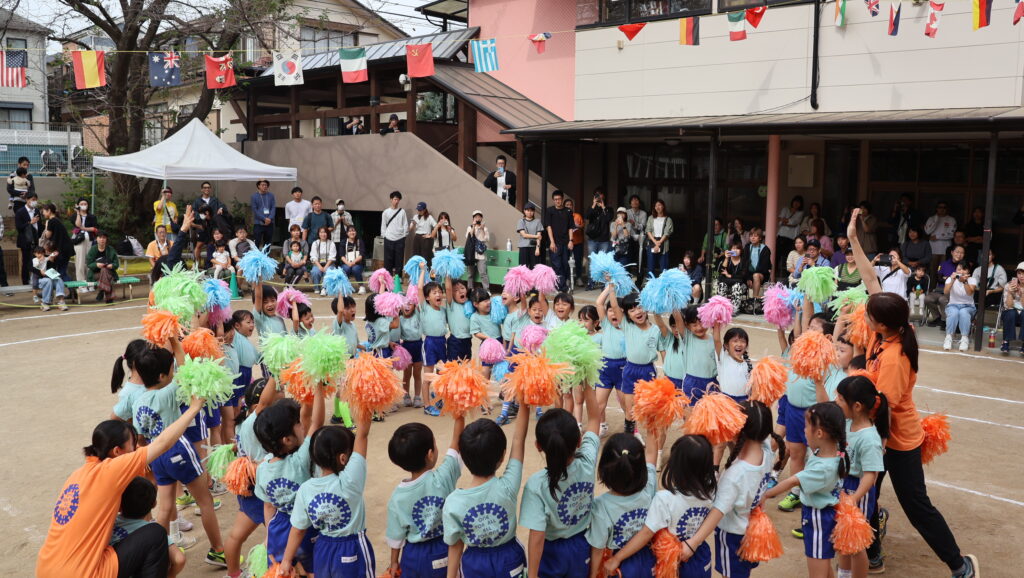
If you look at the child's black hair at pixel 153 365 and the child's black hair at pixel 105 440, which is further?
the child's black hair at pixel 153 365

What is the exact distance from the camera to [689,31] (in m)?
14.6

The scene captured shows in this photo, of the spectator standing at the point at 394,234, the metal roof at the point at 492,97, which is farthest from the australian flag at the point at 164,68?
→ the metal roof at the point at 492,97

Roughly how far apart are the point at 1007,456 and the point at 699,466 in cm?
481

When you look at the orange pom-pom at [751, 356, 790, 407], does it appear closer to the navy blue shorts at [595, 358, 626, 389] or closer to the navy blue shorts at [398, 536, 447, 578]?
the navy blue shorts at [398, 536, 447, 578]

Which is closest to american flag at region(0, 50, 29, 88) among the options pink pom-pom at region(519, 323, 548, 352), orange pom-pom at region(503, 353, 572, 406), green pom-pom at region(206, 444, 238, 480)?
pink pom-pom at region(519, 323, 548, 352)

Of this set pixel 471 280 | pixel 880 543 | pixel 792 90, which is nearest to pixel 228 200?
pixel 471 280

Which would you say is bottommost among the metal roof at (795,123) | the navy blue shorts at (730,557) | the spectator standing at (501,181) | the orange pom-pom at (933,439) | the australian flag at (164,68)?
the navy blue shorts at (730,557)

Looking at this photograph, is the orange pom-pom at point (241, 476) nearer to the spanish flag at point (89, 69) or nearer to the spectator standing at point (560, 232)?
the spectator standing at point (560, 232)

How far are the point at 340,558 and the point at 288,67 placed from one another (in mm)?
14358

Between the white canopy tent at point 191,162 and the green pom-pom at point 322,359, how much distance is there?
12.7 metres

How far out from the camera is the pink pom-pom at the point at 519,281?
312 inches

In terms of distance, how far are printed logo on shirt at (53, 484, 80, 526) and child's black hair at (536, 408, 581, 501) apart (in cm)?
214

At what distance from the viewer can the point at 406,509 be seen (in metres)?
3.85

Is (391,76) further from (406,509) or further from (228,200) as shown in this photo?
(406,509)
